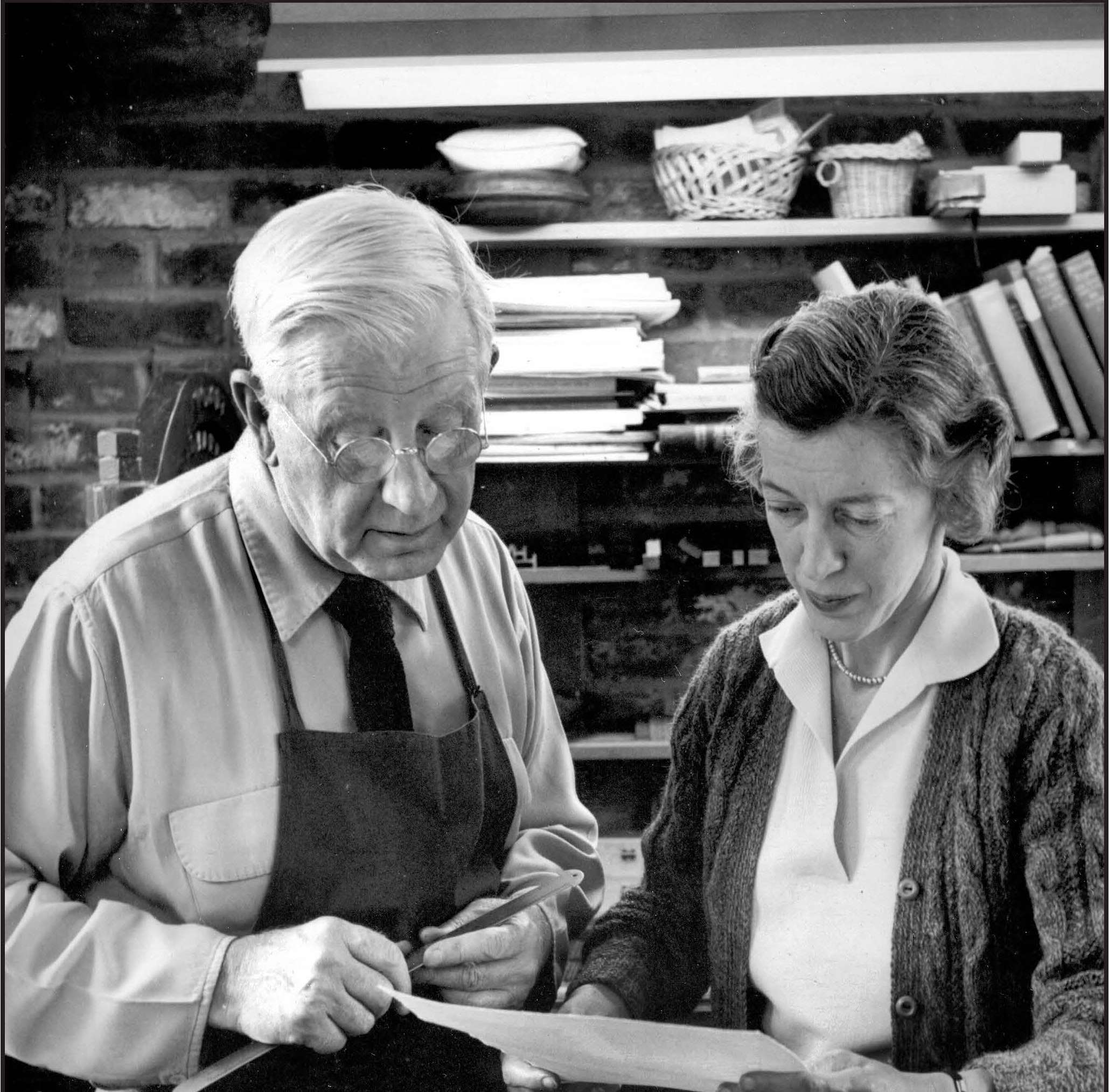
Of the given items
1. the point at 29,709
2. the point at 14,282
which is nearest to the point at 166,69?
the point at 14,282

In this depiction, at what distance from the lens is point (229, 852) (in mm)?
944

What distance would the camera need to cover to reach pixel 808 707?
42.3 inches

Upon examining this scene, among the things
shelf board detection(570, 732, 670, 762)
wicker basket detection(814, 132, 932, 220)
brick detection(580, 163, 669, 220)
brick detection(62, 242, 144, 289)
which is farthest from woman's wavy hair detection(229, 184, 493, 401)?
wicker basket detection(814, 132, 932, 220)

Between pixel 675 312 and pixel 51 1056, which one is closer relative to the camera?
pixel 51 1056

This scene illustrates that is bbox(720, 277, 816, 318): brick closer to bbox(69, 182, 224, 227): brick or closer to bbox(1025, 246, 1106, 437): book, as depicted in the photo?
bbox(1025, 246, 1106, 437): book

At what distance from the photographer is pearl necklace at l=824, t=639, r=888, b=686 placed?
1057 millimetres

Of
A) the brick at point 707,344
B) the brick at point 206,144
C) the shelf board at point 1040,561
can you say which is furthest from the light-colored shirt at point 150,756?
the shelf board at point 1040,561

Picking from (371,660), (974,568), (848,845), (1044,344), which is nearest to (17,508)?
(371,660)

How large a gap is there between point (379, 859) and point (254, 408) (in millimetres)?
427

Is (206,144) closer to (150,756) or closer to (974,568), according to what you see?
(150,756)

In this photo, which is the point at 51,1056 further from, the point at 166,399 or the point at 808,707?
the point at 808,707

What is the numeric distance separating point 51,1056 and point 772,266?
107 cm

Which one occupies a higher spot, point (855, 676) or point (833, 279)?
point (833, 279)

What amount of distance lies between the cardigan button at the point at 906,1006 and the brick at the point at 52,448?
3.13 feet
